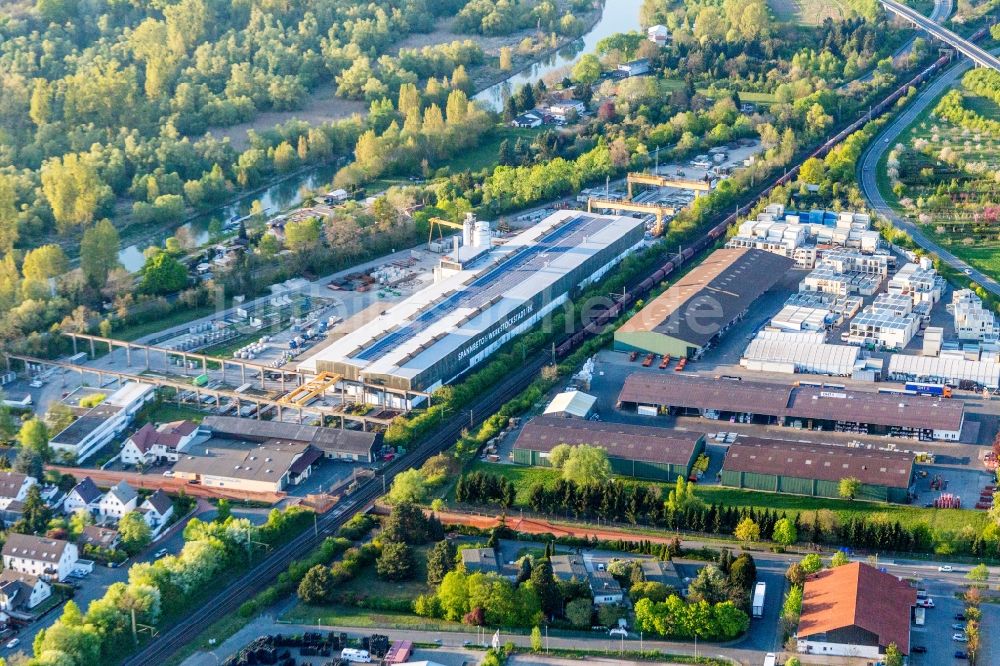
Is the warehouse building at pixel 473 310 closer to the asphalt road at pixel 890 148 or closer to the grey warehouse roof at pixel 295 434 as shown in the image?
the grey warehouse roof at pixel 295 434

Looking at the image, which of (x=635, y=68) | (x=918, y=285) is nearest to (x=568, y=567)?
(x=918, y=285)

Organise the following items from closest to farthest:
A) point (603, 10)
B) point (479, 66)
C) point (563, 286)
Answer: point (563, 286), point (479, 66), point (603, 10)

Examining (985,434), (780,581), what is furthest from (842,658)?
(985,434)

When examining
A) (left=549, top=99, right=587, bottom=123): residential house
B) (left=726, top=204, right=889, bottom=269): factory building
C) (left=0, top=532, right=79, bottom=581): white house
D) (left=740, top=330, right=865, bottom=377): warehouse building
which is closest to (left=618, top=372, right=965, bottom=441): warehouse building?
(left=740, top=330, right=865, bottom=377): warehouse building

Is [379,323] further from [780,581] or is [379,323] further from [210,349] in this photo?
[780,581]

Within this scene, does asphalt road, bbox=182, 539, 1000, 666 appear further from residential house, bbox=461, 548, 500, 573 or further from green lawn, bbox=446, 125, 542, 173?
green lawn, bbox=446, 125, 542, 173

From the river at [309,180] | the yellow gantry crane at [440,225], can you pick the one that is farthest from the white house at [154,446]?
the yellow gantry crane at [440,225]

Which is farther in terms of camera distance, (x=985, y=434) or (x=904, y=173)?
(x=904, y=173)
